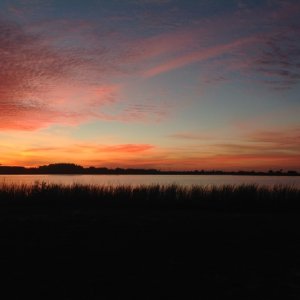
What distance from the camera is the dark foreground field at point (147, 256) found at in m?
7.79

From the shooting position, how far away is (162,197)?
25891 mm

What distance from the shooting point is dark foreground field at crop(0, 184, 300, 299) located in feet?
25.6

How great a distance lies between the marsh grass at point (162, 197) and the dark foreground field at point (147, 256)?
3.43 metres

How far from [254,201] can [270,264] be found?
1597 cm

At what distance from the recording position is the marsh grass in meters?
25.2

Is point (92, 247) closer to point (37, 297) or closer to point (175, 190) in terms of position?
point (37, 297)

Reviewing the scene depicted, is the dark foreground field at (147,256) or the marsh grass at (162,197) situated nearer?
the dark foreground field at (147,256)

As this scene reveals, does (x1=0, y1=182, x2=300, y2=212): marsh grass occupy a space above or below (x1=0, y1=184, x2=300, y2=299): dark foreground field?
above

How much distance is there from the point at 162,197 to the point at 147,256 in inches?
603

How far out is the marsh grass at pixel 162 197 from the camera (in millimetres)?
25203

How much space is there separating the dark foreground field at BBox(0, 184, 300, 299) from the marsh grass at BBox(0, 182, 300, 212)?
3.43 meters

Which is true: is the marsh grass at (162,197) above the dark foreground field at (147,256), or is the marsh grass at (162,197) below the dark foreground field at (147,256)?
above

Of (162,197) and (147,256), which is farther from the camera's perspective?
(162,197)

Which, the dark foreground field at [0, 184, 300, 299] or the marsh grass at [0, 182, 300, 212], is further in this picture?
the marsh grass at [0, 182, 300, 212]
